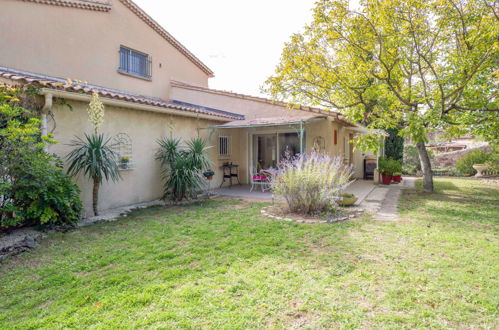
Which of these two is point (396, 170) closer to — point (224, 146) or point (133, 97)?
point (224, 146)

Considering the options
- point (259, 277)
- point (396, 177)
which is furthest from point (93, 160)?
point (396, 177)

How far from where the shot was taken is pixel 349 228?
6.41 m

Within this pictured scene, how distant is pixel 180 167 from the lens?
951 centimetres

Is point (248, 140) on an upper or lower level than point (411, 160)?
upper

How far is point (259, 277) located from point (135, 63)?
13.3 m

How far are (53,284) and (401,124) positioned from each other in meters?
13.0

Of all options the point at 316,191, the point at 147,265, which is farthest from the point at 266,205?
the point at 147,265

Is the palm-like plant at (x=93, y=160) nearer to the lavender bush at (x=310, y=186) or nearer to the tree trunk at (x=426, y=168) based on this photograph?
the lavender bush at (x=310, y=186)

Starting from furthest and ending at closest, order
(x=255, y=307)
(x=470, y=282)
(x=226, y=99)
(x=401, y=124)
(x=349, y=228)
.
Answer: (x=226, y=99)
(x=401, y=124)
(x=349, y=228)
(x=470, y=282)
(x=255, y=307)

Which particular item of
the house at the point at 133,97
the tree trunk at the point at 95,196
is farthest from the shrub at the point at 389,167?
the tree trunk at the point at 95,196

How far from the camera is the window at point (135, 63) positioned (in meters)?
13.4

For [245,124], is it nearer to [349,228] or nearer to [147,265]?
[349,228]

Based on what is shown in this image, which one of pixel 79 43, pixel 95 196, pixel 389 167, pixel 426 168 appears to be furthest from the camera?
pixel 389 167

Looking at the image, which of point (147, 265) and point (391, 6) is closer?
point (147, 265)
